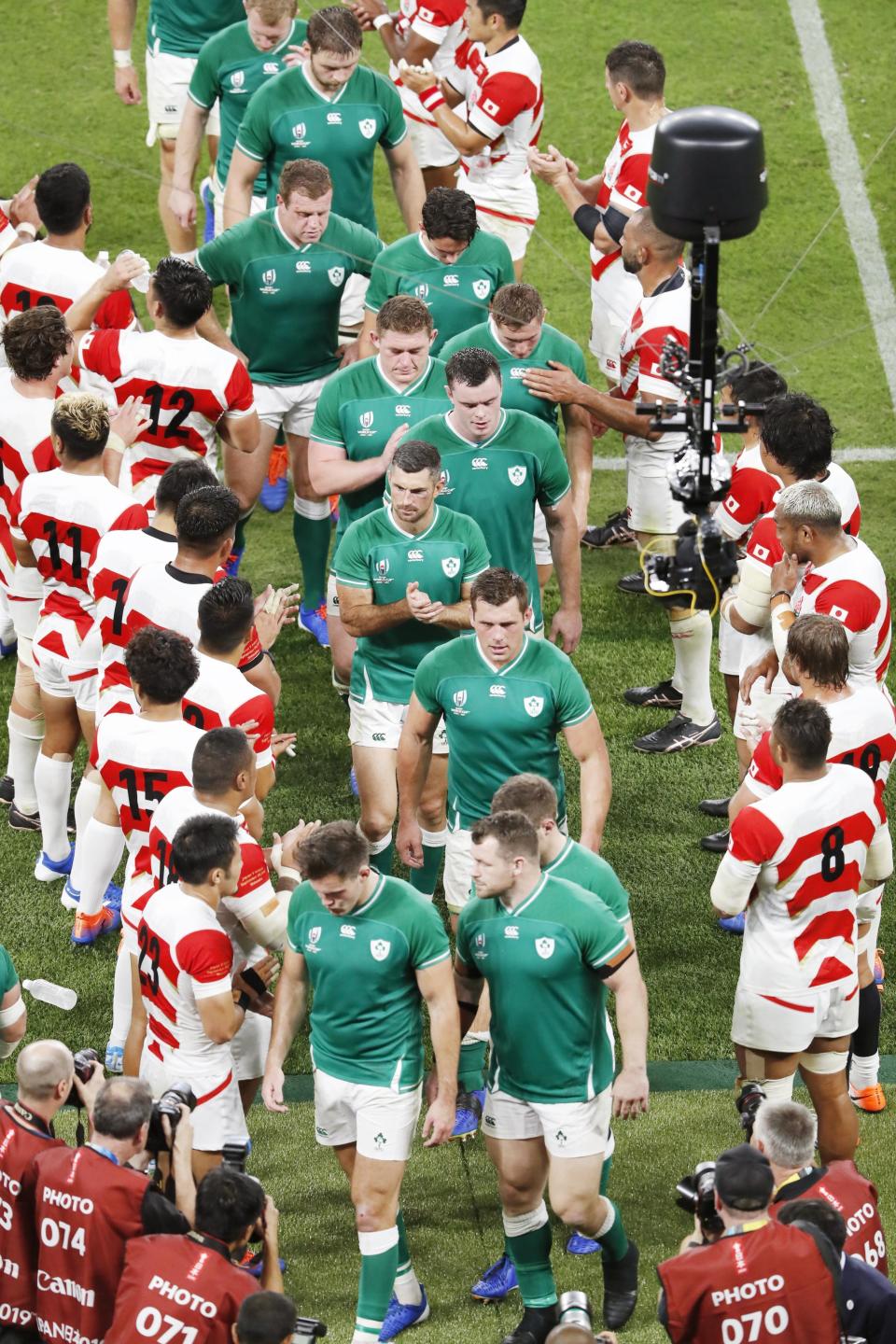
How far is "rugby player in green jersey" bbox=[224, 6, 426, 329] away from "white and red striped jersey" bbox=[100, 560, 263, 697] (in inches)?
124

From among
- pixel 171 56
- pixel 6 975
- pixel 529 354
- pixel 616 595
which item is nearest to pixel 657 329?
pixel 529 354

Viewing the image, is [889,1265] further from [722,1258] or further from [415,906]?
[415,906]

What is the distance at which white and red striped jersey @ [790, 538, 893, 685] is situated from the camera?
607cm

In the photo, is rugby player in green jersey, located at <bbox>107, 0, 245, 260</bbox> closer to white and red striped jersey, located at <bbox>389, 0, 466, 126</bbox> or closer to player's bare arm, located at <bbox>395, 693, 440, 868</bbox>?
white and red striped jersey, located at <bbox>389, 0, 466, 126</bbox>

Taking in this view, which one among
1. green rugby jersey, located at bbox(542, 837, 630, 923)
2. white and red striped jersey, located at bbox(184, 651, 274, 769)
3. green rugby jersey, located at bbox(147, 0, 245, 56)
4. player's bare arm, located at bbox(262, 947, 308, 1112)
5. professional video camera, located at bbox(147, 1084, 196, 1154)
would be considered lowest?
player's bare arm, located at bbox(262, 947, 308, 1112)

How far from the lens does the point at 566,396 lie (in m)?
7.44

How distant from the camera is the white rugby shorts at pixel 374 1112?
5.12m

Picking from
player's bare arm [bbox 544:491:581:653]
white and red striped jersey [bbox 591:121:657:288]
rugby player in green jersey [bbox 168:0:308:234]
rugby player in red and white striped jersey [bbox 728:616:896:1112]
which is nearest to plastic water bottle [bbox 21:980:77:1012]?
rugby player in red and white striped jersey [bbox 728:616:896:1112]

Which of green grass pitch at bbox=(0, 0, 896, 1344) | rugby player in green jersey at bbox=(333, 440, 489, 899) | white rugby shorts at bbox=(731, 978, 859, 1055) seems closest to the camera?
white rugby shorts at bbox=(731, 978, 859, 1055)

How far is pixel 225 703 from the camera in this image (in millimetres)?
5902

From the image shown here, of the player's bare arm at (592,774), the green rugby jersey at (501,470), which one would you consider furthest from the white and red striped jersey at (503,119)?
→ the player's bare arm at (592,774)

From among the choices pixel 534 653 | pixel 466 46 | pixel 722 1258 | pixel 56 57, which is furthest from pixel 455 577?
pixel 56 57

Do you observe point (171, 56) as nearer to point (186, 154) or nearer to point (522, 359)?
point (186, 154)

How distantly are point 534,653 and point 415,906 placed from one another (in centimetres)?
120
